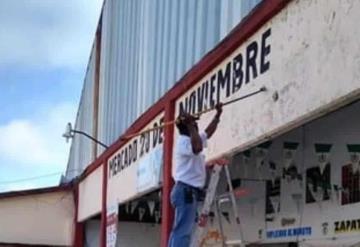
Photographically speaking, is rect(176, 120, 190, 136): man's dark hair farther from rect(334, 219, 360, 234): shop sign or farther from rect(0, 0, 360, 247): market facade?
rect(334, 219, 360, 234): shop sign

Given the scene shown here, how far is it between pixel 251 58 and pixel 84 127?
41.2 ft

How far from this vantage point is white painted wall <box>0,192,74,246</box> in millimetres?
19219

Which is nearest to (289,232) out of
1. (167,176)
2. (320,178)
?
(320,178)

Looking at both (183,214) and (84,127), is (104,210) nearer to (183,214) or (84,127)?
(84,127)

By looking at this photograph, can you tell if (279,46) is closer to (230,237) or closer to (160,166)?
(160,166)

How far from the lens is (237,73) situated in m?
8.55

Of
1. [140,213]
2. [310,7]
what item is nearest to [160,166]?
[310,7]

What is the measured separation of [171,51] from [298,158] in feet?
9.13

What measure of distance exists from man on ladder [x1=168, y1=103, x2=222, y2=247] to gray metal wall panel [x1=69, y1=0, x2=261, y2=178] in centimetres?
180

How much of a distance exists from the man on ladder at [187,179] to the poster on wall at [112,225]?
21.2ft

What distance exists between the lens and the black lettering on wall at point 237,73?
A: 846cm

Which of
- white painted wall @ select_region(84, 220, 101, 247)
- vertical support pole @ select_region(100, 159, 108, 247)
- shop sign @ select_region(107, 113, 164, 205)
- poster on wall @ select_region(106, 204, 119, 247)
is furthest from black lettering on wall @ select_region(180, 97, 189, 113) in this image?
white painted wall @ select_region(84, 220, 101, 247)

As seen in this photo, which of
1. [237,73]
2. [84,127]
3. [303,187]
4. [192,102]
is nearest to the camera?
[237,73]

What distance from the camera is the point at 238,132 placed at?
8.52m
